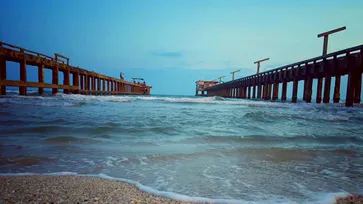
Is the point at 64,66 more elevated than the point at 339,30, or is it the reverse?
the point at 339,30

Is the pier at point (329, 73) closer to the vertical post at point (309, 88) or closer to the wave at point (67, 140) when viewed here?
the vertical post at point (309, 88)

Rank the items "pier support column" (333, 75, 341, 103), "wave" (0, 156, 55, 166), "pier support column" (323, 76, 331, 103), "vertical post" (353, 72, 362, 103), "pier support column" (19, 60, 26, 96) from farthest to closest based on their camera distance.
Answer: "pier support column" (323, 76, 331, 103) < "pier support column" (19, 60, 26, 96) < "pier support column" (333, 75, 341, 103) < "vertical post" (353, 72, 362, 103) < "wave" (0, 156, 55, 166)

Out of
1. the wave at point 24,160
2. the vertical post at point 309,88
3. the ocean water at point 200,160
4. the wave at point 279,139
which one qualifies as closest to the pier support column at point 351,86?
the vertical post at point 309,88

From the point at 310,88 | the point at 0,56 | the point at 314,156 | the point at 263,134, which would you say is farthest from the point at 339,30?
the point at 0,56

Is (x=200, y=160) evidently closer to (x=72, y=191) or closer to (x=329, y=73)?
(x=72, y=191)

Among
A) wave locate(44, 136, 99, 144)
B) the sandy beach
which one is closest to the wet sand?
the sandy beach

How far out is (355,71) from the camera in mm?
11680

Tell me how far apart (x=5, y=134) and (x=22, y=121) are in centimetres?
128

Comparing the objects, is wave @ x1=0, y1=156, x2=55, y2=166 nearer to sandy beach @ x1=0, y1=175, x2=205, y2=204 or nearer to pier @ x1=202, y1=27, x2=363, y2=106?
sandy beach @ x1=0, y1=175, x2=205, y2=204

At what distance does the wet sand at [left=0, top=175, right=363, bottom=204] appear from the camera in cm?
141

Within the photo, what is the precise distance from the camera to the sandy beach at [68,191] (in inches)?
55.3

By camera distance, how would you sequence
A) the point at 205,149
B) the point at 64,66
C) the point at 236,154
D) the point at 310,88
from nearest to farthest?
the point at 236,154, the point at 205,149, the point at 310,88, the point at 64,66

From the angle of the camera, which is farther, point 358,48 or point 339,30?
point 339,30

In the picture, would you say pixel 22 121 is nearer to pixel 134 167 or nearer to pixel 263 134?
pixel 134 167
